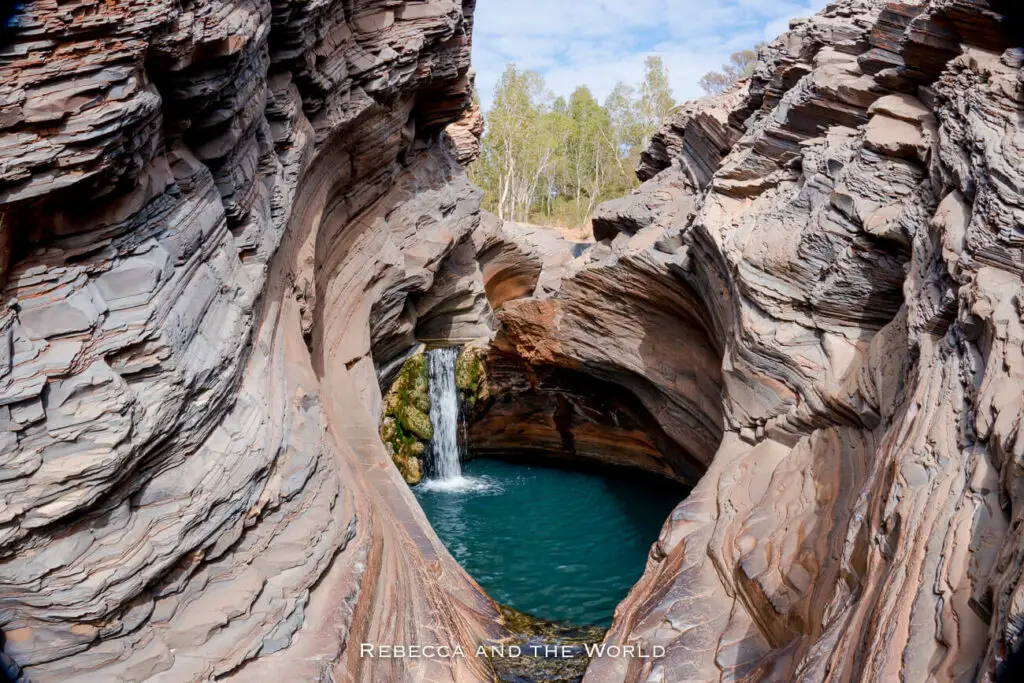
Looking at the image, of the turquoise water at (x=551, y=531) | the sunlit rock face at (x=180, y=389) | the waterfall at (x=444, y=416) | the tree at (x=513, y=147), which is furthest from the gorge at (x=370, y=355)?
the tree at (x=513, y=147)

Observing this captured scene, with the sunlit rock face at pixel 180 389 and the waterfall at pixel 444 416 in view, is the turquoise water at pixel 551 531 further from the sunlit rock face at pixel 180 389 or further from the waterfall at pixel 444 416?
the sunlit rock face at pixel 180 389

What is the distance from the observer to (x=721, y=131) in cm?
1555

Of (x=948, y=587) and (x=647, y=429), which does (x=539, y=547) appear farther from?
(x=948, y=587)

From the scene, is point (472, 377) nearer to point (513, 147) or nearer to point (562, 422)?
point (562, 422)

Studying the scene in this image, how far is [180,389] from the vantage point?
6.09 metres

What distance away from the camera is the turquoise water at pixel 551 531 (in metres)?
11.3

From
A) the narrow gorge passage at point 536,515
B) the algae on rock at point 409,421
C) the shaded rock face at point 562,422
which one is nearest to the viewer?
the narrow gorge passage at point 536,515

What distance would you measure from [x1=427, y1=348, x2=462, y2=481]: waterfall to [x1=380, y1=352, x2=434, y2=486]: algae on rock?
0.21 meters

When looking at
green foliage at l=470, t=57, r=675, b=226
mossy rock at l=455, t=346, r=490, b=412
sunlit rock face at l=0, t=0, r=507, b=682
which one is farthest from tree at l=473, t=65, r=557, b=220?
sunlit rock face at l=0, t=0, r=507, b=682

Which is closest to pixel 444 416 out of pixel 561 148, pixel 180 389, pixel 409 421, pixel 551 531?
pixel 409 421

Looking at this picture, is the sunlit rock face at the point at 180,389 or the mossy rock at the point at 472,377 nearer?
the sunlit rock face at the point at 180,389

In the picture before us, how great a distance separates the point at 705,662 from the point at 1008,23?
7383 mm

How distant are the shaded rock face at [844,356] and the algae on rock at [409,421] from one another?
3.51 metres

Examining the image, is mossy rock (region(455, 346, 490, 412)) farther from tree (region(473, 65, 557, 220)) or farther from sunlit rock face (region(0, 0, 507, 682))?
tree (region(473, 65, 557, 220))
